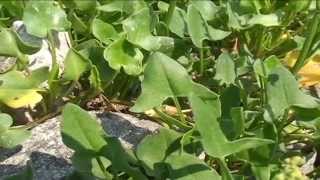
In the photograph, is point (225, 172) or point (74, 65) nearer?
point (225, 172)

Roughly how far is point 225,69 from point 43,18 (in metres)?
0.47

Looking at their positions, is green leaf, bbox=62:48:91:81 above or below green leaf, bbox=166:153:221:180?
above

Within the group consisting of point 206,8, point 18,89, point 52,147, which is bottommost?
point 52,147

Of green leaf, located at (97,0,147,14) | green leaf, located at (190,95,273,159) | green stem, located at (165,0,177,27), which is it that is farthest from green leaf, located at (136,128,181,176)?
green leaf, located at (97,0,147,14)

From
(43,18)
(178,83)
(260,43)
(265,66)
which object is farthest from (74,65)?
(260,43)

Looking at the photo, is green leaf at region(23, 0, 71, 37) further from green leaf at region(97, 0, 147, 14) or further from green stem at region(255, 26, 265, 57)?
green stem at region(255, 26, 265, 57)

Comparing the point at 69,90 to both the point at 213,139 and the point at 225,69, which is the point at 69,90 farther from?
the point at 213,139

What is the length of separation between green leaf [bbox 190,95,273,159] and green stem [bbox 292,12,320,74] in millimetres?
470

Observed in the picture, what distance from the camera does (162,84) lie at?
1670 mm

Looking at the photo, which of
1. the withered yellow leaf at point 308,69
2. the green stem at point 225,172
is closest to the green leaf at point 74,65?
the green stem at point 225,172

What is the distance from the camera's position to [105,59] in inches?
72.2

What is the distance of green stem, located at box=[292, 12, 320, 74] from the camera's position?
6.12ft

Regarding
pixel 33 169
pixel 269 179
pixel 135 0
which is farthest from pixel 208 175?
pixel 135 0

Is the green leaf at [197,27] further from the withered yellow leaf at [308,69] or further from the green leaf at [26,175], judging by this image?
the green leaf at [26,175]
